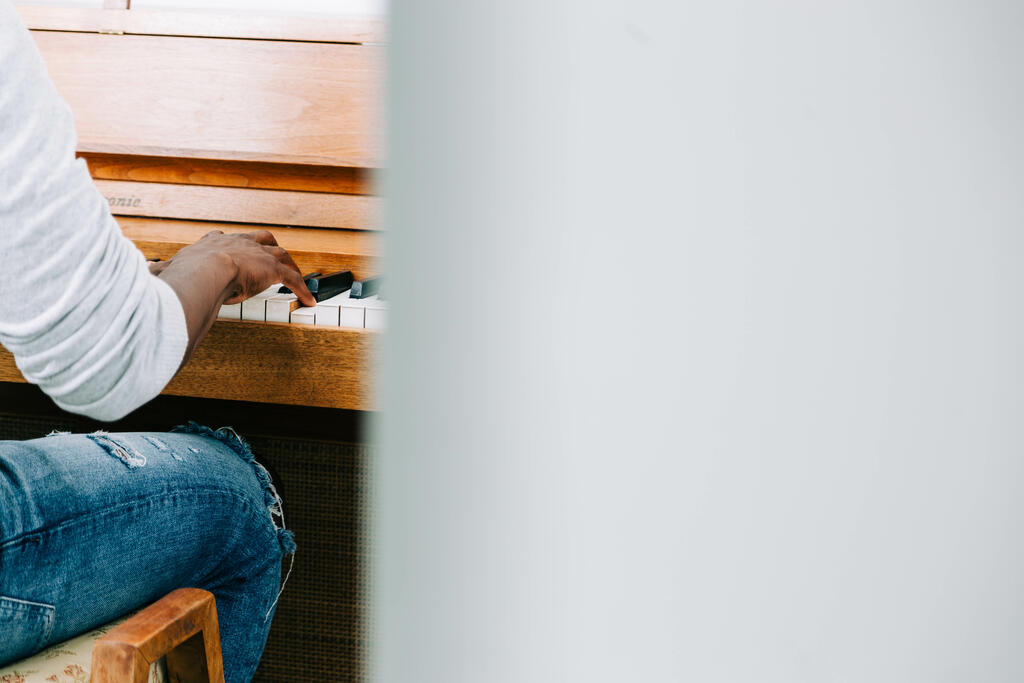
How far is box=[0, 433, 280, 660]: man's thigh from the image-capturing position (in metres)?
0.72

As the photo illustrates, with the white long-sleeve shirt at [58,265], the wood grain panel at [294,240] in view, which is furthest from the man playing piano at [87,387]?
the wood grain panel at [294,240]

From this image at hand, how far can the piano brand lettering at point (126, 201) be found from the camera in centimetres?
138

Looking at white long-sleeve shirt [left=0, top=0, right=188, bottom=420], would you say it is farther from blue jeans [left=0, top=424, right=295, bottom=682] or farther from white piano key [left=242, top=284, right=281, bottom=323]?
white piano key [left=242, top=284, right=281, bottom=323]

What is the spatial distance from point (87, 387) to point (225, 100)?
0.82m

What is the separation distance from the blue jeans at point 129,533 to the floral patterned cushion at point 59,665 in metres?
0.01

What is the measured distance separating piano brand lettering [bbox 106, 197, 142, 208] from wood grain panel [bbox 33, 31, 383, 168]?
8cm

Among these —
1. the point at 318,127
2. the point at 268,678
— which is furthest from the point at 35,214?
the point at 268,678

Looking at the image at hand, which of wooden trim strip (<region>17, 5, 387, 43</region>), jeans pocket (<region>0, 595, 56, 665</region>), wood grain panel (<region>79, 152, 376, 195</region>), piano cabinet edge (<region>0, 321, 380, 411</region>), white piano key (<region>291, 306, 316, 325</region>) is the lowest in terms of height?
jeans pocket (<region>0, 595, 56, 665</region>)

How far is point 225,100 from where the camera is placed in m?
1.41

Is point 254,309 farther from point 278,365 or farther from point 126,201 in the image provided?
point 126,201

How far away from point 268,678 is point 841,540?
169cm

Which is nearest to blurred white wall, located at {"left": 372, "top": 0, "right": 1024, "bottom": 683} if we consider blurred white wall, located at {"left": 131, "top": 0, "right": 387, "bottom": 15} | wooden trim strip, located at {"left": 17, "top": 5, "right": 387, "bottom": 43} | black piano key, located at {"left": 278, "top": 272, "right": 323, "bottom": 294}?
black piano key, located at {"left": 278, "top": 272, "right": 323, "bottom": 294}

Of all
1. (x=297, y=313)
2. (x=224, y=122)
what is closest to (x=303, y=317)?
(x=297, y=313)

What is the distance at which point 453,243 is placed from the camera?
108 millimetres
